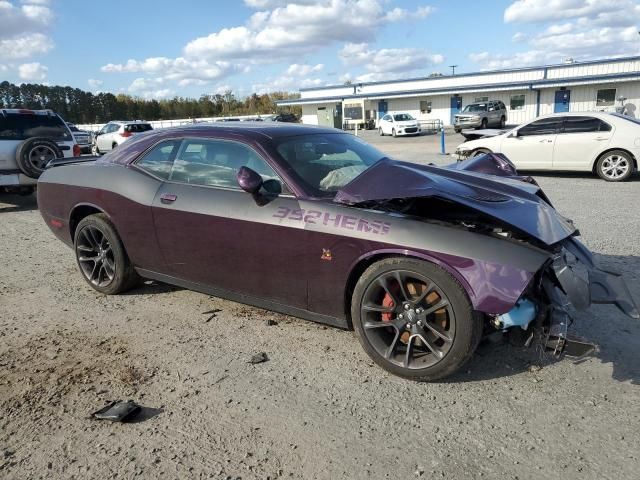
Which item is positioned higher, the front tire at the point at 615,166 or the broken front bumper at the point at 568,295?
the broken front bumper at the point at 568,295

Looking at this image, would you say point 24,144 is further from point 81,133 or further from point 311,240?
point 81,133

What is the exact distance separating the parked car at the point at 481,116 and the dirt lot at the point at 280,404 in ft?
98.9

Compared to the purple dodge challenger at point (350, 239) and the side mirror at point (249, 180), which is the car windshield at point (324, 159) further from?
the side mirror at point (249, 180)

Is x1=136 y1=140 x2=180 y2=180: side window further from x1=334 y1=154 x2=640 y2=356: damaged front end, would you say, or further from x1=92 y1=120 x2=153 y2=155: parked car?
x1=92 y1=120 x2=153 y2=155: parked car

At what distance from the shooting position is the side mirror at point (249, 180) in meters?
Answer: 3.42

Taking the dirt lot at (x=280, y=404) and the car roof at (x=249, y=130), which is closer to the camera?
the dirt lot at (x=280, y=404)

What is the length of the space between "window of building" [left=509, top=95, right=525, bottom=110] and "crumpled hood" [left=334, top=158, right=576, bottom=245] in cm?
4431

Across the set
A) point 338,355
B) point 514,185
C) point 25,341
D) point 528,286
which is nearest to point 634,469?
point 528,286

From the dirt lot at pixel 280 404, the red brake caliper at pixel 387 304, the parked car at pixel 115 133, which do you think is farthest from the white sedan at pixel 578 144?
the parked car at pixel 115 133

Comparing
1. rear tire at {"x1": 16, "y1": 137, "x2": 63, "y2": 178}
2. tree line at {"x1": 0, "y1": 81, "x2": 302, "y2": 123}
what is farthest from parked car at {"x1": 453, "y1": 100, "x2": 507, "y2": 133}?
tree line at {"x1": 0, "y1": 81, "x2": 302, "y2": 123}

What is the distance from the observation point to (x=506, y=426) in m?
2.65

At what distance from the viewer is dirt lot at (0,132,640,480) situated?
2408mm

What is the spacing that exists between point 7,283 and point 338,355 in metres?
3.84

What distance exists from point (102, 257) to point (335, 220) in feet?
8.61
